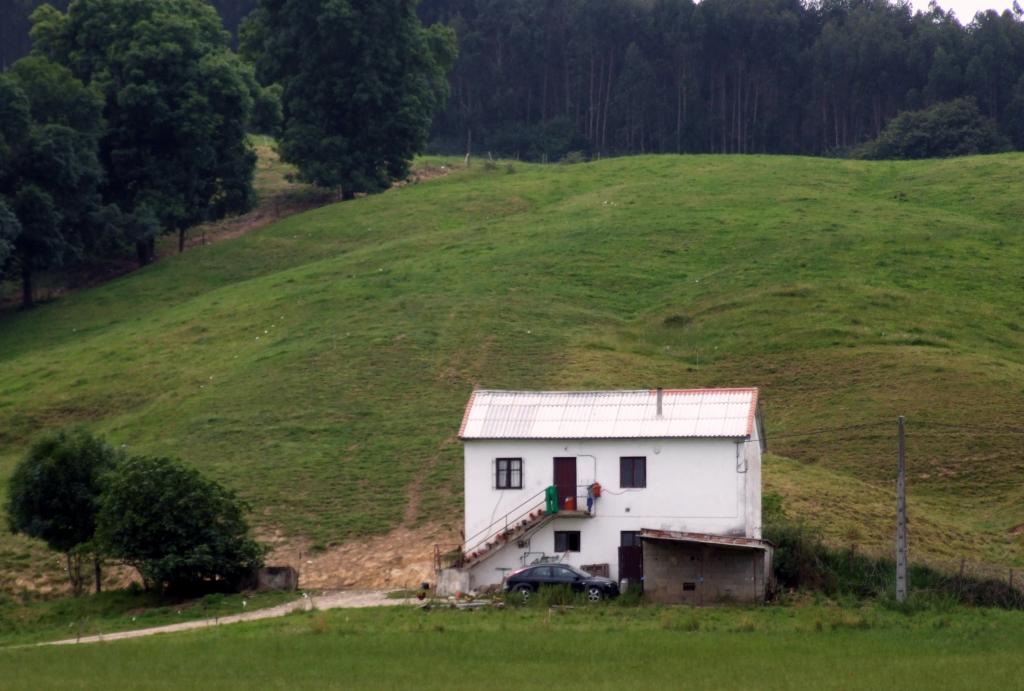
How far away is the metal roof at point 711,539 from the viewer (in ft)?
140

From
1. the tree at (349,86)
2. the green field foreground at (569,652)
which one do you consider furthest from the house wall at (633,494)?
the tree at (349,86)

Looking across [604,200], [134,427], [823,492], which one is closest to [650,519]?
[823,492]

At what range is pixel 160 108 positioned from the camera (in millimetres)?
96688

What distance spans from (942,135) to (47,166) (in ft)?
238

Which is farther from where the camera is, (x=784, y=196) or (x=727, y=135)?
(x=727, y=135)

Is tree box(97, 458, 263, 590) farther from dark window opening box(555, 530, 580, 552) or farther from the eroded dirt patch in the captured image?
dark window opening box(555, 530, 580, 552)

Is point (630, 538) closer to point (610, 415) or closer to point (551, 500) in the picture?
point (551, 500)

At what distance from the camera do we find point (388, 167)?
112 m

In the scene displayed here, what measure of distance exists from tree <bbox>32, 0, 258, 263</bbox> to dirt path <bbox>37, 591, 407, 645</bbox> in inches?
2077

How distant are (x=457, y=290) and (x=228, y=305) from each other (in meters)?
12.3

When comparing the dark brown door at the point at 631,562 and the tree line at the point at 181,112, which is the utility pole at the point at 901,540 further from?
the tree line at the point at 181,112

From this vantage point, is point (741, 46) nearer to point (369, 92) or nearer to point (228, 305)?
point (369, 92)

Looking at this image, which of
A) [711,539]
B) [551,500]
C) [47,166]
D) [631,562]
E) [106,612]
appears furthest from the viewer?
[47,166]

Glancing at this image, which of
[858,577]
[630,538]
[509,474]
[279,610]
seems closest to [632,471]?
[630,538]
